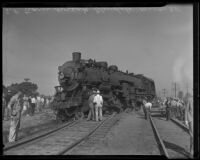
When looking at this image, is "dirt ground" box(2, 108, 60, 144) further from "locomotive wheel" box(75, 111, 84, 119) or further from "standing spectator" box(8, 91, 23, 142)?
"locomotive wheel" box(75, 111, 84, 119)

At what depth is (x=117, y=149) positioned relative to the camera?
26.8ft

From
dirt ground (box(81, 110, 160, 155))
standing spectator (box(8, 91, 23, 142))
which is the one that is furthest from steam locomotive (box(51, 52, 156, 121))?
standing spectator (box(8, 91, 23, 142))

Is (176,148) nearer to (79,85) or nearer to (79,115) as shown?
(79,115)

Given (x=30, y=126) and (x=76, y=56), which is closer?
(x=30, y=126)

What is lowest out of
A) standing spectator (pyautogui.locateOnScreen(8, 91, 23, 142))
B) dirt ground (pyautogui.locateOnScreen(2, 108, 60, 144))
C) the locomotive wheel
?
dirt ground (pyautogui.locateOnScreen(2, 108, 60, 144))

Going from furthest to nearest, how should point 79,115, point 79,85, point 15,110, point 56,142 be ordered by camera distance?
1. point 79,85
2. point 79,115
3. point 15,110
4. point 56,142

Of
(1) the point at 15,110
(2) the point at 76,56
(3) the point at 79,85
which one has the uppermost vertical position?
Result: (2) the point at 76,56

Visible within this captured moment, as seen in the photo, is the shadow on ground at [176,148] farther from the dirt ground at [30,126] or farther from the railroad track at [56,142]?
the dirt ground at [30,126]

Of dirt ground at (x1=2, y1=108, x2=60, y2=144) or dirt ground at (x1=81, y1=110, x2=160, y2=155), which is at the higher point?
dirt ground at (x1=81, y1=110, x2=160, y2=155)

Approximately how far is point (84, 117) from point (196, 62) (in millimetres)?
11719

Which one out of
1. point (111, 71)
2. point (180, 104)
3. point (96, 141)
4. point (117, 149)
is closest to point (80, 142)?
point (96, 141)

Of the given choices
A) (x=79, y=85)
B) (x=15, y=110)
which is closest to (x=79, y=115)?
(x=79, y=85)

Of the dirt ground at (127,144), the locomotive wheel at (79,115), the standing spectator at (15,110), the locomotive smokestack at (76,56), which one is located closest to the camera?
the dirt ground at (127,144)

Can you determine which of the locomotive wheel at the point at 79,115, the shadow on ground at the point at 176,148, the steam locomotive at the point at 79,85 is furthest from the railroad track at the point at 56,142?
the steam locomotive at the point at 79,85
